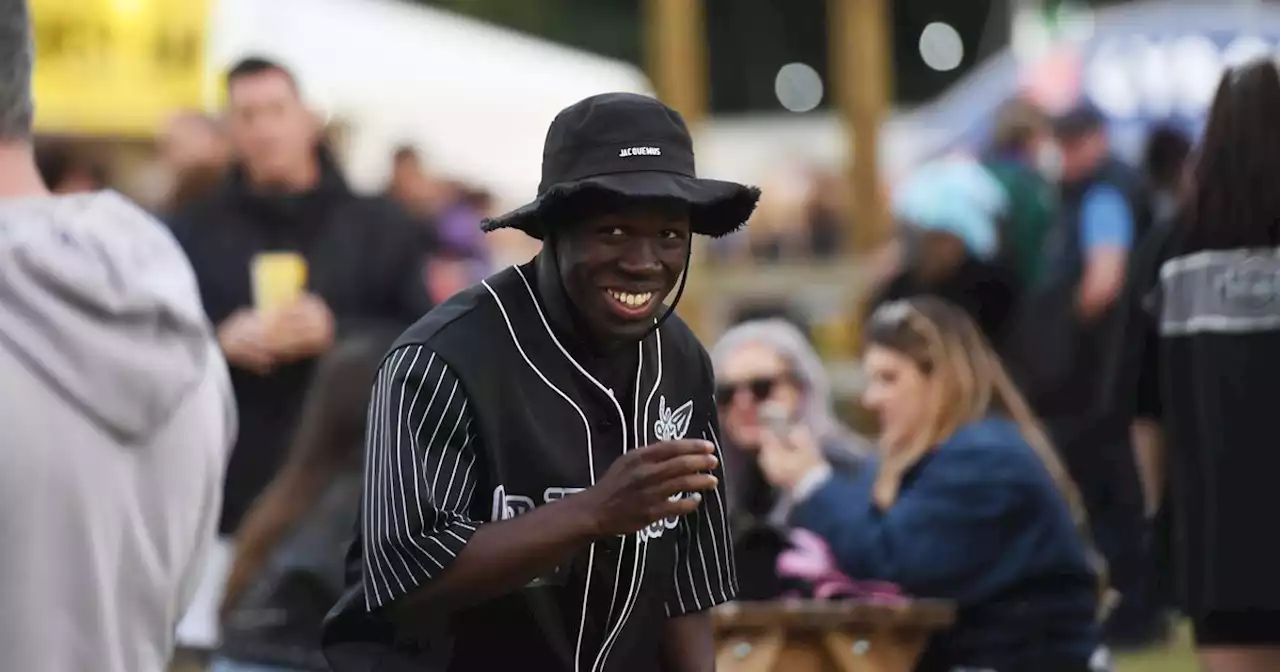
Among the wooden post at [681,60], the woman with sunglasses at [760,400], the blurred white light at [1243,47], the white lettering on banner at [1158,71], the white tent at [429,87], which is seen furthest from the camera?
the white tent at [429,87]

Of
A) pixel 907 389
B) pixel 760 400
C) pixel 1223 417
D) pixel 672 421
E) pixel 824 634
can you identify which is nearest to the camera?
pixel 672 421

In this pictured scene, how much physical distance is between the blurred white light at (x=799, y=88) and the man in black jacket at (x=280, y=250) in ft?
146

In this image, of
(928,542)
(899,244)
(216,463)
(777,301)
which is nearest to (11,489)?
(216,463)

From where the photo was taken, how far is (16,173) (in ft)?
9.63

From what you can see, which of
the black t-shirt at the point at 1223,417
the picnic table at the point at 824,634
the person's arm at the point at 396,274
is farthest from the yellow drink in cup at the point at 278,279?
the black t-shirt at the point at 1223,417

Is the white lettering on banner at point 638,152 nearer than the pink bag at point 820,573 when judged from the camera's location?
Yes

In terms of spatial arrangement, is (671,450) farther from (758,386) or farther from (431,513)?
(758,386)

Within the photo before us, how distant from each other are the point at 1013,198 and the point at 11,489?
6.07 m

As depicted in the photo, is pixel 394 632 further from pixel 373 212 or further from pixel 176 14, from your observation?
pixel 176 14

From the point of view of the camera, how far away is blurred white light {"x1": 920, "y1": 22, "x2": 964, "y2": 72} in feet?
140

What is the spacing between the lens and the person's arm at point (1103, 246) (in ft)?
29.5

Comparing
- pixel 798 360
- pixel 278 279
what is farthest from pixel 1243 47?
pixel 278 279

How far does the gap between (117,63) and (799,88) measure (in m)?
45.8

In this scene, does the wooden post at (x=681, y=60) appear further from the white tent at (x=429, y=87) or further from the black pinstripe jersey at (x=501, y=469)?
the black pinstripe jersey at (x=501, y=469)
